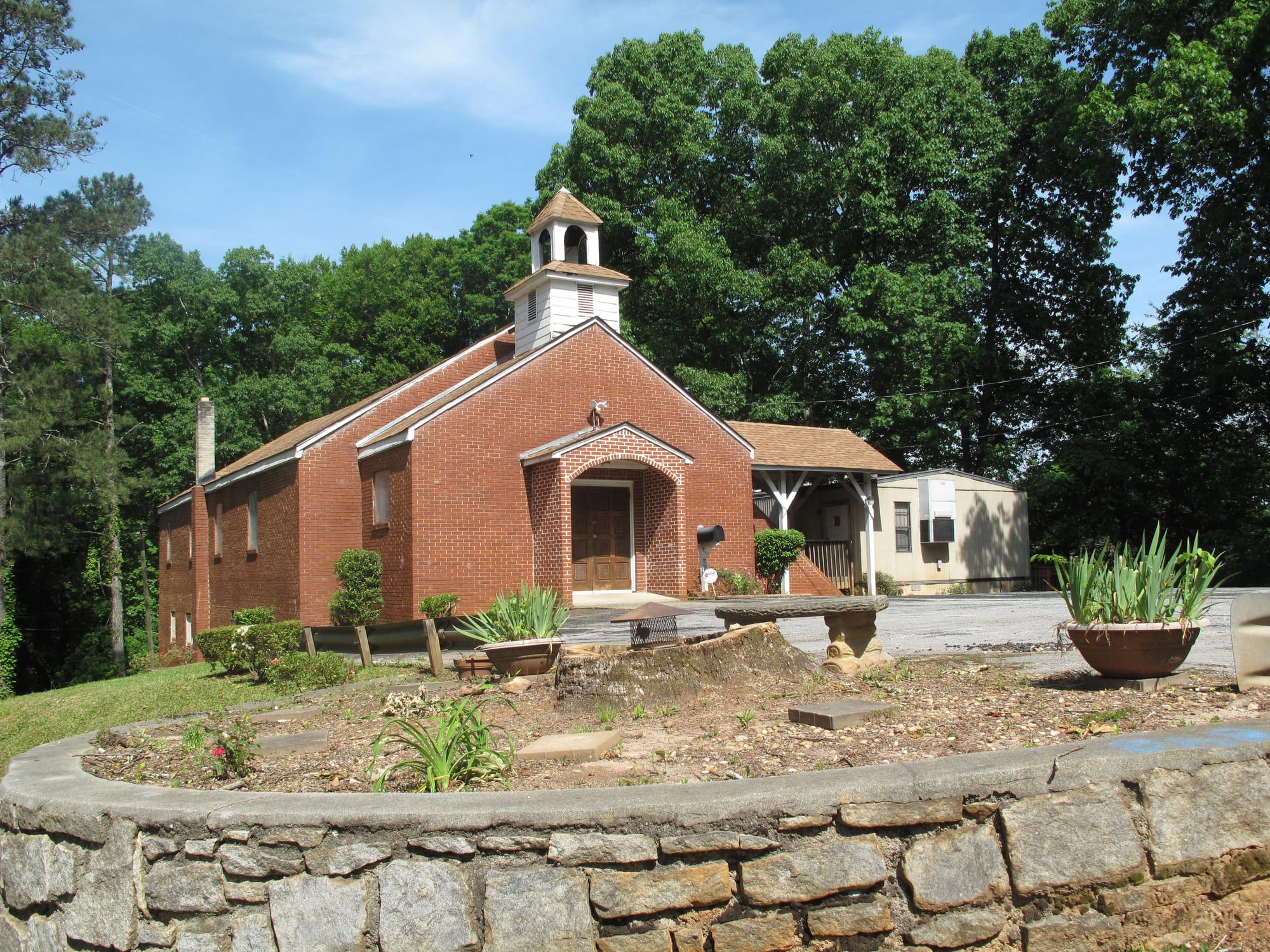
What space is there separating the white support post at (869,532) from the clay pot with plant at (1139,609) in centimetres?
1872

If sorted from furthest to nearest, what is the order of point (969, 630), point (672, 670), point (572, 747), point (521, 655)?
point (969, 630) → point (521, 655) → point (672, 670) → point (572, 747)

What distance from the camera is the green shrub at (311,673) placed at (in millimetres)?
9406

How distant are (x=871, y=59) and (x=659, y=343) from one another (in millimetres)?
11157

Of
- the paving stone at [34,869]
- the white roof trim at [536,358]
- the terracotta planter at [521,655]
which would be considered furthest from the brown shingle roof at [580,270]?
the paving stone at [34,869]

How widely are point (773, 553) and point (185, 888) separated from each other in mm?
19017

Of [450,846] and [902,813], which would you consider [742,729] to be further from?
[450,846]

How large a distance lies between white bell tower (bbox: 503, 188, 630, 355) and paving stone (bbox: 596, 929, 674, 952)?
1839 cm

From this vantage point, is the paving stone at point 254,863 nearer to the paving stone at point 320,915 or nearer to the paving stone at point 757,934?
the paving stone at point 320,915

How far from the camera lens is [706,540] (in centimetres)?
2042

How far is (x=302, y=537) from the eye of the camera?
19.3m

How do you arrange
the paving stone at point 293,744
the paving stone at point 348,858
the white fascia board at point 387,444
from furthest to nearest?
the white fascia board at point 387,444 < the paving stone at point 293,744 < the paving stone at point 348,858

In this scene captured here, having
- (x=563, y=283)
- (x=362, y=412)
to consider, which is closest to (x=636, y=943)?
(x=362, y=412)

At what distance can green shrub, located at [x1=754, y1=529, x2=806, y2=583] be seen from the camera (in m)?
22.1

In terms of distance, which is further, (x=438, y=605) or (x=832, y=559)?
(x=832, y=559)
